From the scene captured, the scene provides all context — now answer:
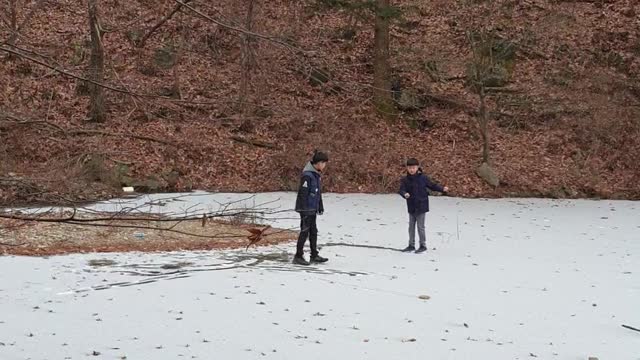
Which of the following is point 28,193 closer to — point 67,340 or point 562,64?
point 67,340

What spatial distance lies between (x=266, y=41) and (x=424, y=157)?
20.0 metres

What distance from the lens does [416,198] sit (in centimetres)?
1248

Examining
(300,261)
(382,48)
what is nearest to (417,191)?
(300,261)

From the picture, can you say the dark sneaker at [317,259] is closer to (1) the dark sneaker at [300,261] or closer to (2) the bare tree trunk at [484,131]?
(1) the dark sneaker at [300,261]

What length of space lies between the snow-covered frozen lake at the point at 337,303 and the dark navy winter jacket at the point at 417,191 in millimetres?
777

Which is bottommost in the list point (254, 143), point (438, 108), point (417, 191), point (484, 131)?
point (417, 191)

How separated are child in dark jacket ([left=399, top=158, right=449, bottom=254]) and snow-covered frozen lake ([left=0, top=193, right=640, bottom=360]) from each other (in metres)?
0.38

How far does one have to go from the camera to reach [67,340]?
21.1 feet

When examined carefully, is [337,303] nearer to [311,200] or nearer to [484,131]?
[311,200]

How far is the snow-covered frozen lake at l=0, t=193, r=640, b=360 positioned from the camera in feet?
21.4

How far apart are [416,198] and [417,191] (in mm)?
122

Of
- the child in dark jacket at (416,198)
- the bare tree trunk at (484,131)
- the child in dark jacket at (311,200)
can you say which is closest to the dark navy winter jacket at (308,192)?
the child in dark jacket at (311,200)

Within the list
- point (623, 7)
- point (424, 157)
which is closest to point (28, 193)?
point (424, 157)

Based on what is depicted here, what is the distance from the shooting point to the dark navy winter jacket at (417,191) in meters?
12.4
